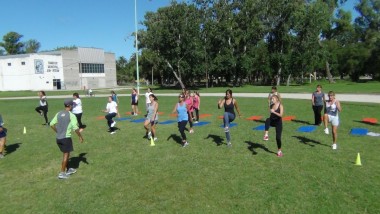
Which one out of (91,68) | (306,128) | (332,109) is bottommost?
(306,128)

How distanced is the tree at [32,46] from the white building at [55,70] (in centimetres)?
6382

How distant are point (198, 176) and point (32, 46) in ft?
551

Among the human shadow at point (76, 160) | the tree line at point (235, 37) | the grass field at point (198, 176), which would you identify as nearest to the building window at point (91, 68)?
the tree line at point (235, 37)

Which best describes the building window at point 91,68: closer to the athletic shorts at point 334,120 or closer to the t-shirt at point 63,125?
the t-shirt at point 63,125

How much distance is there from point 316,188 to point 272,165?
71.8 inches

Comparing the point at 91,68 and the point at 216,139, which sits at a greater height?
the point at 91,68

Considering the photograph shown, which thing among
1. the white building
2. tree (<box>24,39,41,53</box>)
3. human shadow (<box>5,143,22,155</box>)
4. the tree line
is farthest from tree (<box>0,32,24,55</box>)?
human shadow (<box>5,143,22,155</box>)

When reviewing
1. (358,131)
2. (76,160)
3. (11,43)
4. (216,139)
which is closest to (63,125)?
(76,160)

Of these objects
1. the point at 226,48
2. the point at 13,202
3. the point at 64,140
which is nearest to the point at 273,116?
the point at 64,140

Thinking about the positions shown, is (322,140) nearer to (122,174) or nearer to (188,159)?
(188,159)

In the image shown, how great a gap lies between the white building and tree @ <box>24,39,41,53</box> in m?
A: 63.8

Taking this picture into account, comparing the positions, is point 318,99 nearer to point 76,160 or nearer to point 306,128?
point 306,128

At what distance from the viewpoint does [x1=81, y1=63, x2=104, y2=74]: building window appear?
101200 millimetres

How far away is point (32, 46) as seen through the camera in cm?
15625
